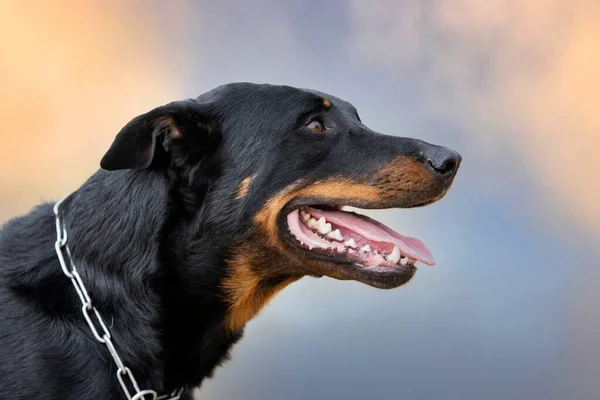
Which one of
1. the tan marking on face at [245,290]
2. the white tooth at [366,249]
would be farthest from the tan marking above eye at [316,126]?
the tan marking on face at [245,290]

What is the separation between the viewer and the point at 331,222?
12.4ft

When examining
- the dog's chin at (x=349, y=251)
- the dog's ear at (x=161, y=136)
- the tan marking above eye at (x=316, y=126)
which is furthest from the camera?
the tan marking above eye at (x=316, y=126)

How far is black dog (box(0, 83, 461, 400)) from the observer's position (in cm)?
343

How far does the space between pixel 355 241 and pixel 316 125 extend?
763 millimetres

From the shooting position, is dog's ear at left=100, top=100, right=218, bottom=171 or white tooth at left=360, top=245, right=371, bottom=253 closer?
dog's ear at left=100, top=100, right=218, bottom=171

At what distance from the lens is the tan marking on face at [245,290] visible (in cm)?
369

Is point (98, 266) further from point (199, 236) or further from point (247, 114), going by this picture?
point (247, 114)

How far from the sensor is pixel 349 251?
→ 3.64 m

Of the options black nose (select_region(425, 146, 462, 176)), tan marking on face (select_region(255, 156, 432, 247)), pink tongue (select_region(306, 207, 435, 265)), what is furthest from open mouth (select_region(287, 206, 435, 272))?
black nose (select_region(425, 146, 462, 176))

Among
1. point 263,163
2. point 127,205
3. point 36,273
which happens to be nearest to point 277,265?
point 263,163

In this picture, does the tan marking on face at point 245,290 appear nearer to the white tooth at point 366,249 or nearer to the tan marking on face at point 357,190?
the tan marking on face at point 357,190

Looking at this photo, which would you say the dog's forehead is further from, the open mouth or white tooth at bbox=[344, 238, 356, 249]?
white tooth at bbox=[344, 238, 356, 249]

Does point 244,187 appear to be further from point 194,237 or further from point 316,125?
point 316,125

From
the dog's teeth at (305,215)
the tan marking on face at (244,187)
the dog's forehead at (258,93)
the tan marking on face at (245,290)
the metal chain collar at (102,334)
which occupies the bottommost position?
the metal chain collar at (102,334)
